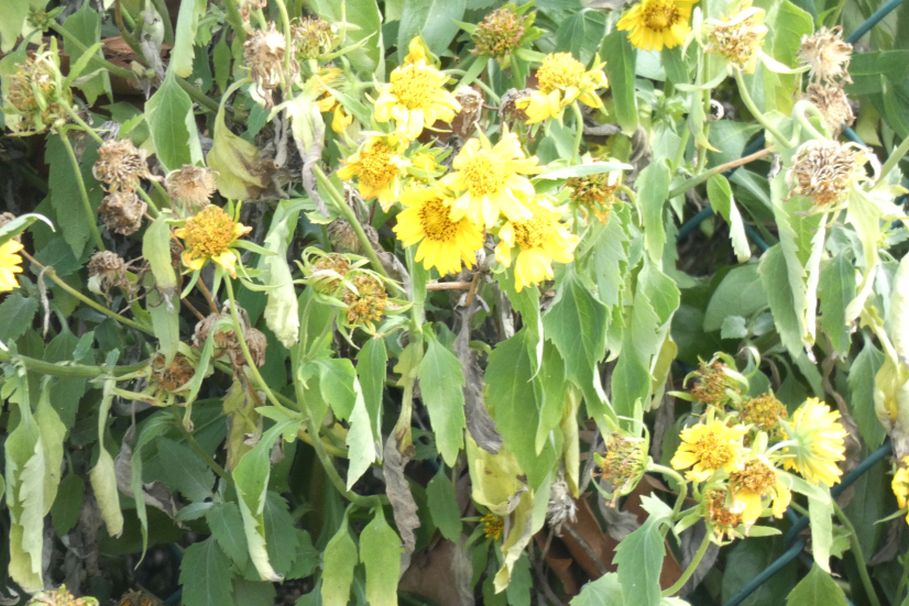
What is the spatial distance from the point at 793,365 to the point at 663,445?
0.16m

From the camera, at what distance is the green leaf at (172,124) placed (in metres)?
0.98

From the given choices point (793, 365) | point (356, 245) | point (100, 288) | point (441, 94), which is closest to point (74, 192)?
point (100, 288)

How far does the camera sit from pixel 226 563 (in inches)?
44.5

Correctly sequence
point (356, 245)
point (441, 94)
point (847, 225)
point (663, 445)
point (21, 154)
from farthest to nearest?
point (21, 154), point (663, 445), point (847, 225), point (356, 245), point (441, 94)

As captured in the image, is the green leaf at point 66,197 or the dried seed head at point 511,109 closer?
the dried seed head at point 511,109

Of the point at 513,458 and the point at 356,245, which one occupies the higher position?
the point at 356,245

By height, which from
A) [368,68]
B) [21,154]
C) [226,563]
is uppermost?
[368,68]

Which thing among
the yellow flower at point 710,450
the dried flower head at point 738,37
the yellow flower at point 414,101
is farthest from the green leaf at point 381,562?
the dried flower head at point 738,37

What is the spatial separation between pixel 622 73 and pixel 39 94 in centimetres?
47

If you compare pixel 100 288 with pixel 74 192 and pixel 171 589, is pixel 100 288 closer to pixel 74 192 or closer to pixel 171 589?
pixel 74 192

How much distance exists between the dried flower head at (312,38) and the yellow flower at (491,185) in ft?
0.63

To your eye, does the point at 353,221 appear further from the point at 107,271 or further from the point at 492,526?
the point at 492,526

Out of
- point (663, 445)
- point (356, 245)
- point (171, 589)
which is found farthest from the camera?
point (171, 589)

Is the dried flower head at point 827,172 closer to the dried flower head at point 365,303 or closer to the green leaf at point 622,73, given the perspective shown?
the green leaf at point 622,73
